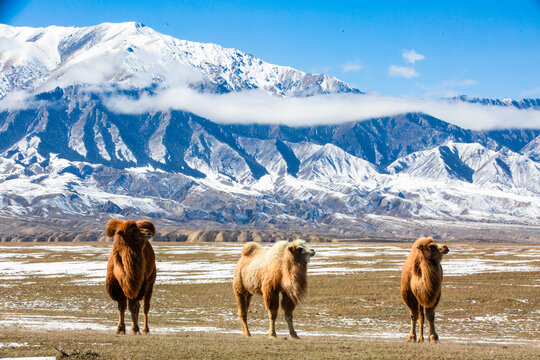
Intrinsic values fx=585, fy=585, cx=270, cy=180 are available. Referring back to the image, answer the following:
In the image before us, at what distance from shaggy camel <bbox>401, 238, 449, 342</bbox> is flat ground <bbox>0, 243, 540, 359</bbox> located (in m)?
1.17

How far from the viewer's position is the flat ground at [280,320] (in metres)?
13.6

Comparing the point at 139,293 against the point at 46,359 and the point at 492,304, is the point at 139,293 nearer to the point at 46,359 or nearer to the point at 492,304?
the point at 46,359

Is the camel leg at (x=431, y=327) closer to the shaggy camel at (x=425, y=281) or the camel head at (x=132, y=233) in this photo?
the shaggy camel at (x=425, y=281)

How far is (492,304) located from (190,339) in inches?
902

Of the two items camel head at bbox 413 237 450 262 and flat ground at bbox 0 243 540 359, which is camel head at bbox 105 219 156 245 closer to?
flat ground at bbox 0 243 540 359

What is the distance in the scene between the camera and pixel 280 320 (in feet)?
94.3

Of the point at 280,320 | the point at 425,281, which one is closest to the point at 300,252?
the point at 425,281

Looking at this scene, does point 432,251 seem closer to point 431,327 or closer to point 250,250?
point 431,327

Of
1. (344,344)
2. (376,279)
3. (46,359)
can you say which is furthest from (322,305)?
(46,359)

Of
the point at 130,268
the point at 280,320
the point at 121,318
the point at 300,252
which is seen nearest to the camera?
the point at 130,268

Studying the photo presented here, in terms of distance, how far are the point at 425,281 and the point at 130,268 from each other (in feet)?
28.5

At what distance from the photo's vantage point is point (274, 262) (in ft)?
56.6

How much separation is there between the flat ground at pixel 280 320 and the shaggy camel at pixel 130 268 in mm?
1166

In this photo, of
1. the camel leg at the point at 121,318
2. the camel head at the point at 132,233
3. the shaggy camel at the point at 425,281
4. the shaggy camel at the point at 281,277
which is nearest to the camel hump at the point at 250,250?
the shaggy camel at the point at 281,277
